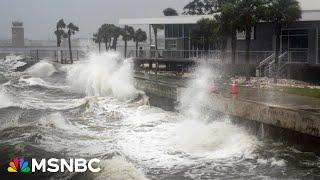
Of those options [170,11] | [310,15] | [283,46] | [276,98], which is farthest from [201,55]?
[170,11]

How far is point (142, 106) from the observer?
84.4 feet

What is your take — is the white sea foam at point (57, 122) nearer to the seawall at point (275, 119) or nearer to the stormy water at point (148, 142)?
the stormy water at point (148, 142)

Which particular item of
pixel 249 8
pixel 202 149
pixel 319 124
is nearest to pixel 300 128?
pixel 319 124

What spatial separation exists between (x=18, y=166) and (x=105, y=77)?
21.7 meters

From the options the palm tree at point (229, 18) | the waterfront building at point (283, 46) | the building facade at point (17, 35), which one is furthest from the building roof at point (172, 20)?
the building facade at point (17, 35)

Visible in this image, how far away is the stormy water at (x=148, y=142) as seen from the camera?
13.1 m

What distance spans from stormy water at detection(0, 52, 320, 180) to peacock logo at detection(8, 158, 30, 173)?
0.20 meters

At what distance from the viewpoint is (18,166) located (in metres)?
13.4

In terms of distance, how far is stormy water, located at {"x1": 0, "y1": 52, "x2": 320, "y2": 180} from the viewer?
1311 cm

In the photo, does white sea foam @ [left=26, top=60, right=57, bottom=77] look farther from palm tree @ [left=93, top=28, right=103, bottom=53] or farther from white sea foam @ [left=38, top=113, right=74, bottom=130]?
white sea foam @ [left=38, top=113, right=74, bottom=130]

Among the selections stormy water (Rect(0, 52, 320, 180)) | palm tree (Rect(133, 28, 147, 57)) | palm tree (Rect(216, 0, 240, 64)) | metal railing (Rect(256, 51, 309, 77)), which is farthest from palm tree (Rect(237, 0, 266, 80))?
palm tree (Rect(133, 28, 147, 57))

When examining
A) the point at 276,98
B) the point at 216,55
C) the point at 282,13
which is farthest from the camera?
the point at 216,55

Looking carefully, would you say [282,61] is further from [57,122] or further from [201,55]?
[57,122]

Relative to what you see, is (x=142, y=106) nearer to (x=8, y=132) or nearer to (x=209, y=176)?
(x=8, y=132)
